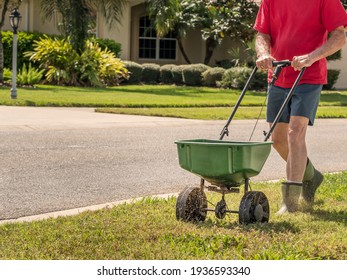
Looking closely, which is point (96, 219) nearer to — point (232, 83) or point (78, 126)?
point (78, 126)

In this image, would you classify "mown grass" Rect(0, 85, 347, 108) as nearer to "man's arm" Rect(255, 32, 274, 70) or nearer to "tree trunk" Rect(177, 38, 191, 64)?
"tree trunk" Rect(177, 38, 191, 64)

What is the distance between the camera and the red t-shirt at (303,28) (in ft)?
22.7

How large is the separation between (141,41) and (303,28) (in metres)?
30.8

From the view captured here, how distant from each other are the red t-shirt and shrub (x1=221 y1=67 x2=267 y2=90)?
2267 centimetres

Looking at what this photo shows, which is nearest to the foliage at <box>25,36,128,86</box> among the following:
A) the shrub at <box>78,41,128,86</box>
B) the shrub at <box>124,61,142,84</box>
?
the shrub at <box>78,41,128,86</box>

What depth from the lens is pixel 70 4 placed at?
1034 inches

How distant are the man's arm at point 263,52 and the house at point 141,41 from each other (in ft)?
86.4

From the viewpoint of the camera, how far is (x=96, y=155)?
38.0 ft

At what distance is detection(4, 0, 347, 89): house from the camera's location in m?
33.7

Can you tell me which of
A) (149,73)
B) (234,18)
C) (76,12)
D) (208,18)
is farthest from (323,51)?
(208,18)

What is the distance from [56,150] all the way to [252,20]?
746 inches

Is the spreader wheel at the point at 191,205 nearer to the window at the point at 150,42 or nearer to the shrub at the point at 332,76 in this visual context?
the shrub at the point at 332,76

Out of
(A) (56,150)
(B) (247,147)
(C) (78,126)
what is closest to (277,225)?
(B) (247,147)

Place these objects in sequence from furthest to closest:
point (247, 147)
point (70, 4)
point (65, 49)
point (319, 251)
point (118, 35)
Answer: point (118, 35)
point (65, 49)
point (70, 4)
point (247, 147)
point (319, 251)
